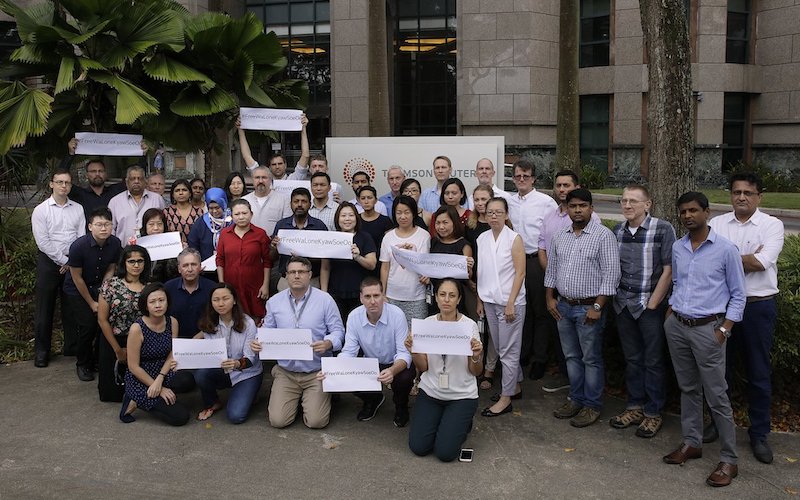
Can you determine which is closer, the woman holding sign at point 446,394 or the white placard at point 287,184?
the woman holding sign at point 446,394

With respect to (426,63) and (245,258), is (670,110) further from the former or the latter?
(426,63)

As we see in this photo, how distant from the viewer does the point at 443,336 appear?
5898mm

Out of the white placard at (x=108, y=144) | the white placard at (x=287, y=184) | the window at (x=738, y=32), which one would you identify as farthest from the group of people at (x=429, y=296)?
the window at (x=738, y=32)

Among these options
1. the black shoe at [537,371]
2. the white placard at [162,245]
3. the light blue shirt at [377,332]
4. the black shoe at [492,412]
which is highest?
the white placard at [162,245]

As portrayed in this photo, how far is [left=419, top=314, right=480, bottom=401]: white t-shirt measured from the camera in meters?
6.03

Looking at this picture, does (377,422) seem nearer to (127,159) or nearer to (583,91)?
(127,159)

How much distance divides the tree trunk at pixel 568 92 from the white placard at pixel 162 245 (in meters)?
7.48

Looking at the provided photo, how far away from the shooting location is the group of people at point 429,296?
566 cm

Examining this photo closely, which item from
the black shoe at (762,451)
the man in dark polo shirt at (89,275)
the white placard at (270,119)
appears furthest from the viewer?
the white placard at (270,119)

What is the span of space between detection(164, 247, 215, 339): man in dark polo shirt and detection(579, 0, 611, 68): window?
2403cm

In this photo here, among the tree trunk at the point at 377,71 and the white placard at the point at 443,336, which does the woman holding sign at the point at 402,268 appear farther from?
the tree trunk at the point at 377,71

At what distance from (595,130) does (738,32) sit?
21.1ft

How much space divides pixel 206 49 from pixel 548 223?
15.4 feet

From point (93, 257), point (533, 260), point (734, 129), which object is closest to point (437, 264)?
point (533, 260)
